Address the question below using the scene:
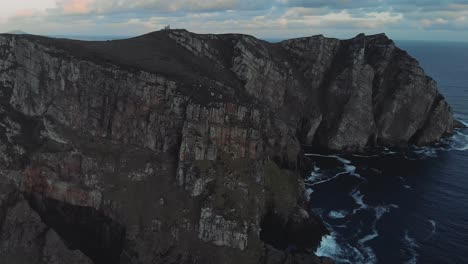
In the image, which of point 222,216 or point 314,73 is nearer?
point 222,216

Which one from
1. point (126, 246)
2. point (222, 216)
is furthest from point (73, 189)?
point (222, 216)

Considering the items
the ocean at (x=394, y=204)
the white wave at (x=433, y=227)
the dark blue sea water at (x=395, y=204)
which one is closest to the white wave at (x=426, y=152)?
the ocean at (x=394, y=204)

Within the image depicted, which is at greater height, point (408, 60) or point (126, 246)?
point (408, 60)

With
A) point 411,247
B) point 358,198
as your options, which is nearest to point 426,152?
point 358,198

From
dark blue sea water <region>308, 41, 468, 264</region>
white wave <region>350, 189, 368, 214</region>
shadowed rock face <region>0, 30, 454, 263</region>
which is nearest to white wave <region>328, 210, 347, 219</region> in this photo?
dark blue sea water <region>308, 41, 468, 264</region>

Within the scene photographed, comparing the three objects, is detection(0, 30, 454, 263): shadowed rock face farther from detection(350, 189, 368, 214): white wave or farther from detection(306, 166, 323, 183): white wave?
detection(350, 189, 368, 214): white wave

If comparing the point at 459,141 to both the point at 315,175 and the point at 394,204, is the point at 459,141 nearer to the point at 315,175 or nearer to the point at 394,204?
the point at 315,175

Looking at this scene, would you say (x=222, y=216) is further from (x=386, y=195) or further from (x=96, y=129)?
(x=386, y=195)
